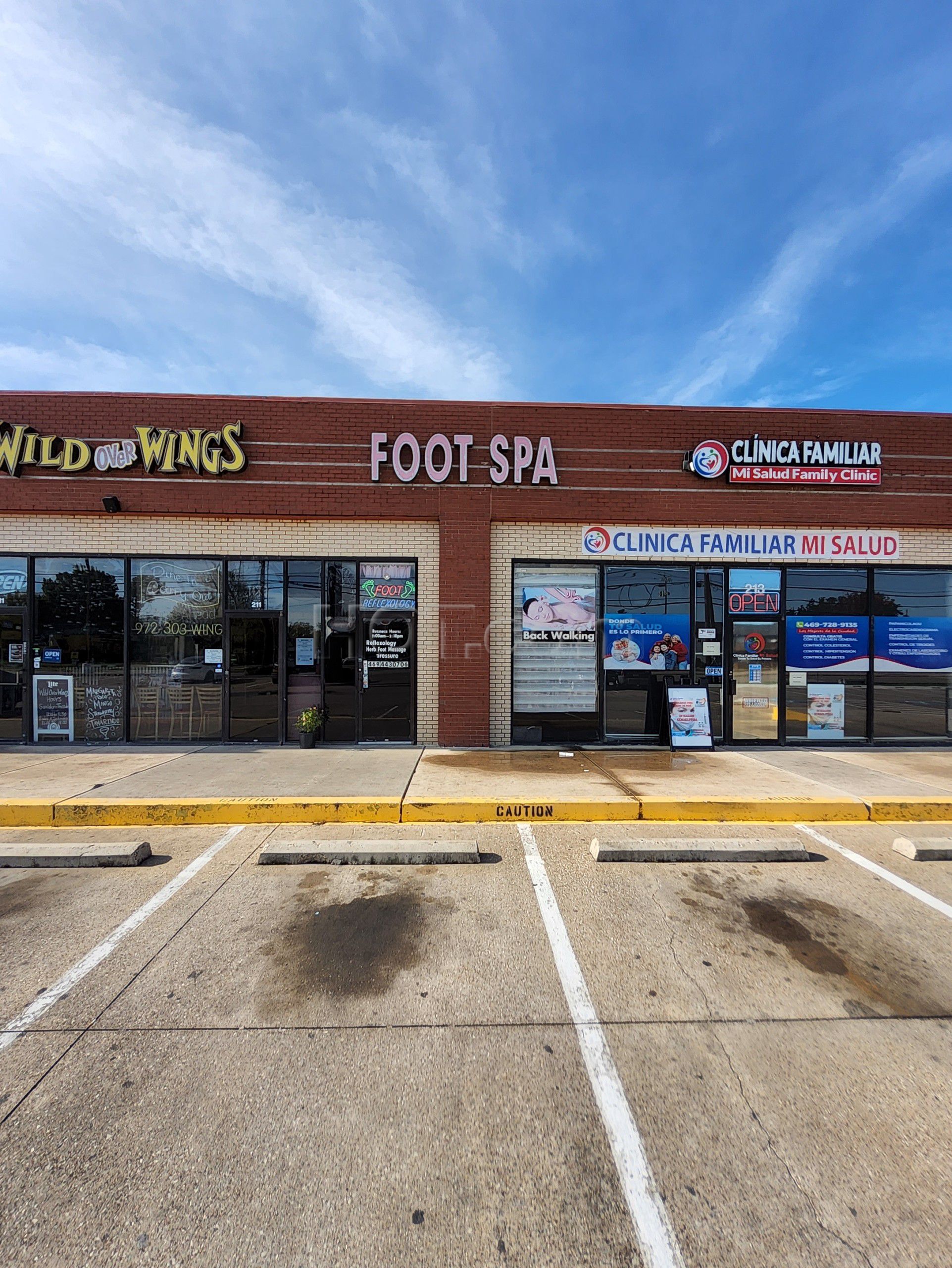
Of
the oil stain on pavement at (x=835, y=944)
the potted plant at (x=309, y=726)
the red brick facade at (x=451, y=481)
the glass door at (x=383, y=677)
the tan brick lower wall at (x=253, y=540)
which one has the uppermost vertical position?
the red brick facade at (x=451, y=481)

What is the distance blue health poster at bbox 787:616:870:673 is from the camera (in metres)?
9.73

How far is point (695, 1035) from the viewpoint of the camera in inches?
113

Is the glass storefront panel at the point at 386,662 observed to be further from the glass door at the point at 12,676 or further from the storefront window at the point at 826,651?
the storefront window at the point at 826,651

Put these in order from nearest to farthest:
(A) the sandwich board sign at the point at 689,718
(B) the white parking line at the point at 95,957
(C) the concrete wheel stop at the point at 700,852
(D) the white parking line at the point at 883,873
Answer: (B) the white parking line at the point at 95,957
(D) the white parking line at the point at 883,873
(C) the concrete wheel stop at the point at 700,852
(A) the sandwich board sign at the point at 689,718

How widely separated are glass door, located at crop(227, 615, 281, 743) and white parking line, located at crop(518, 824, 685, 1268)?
6.88 metres

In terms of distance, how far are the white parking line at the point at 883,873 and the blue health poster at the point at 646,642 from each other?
3.93m

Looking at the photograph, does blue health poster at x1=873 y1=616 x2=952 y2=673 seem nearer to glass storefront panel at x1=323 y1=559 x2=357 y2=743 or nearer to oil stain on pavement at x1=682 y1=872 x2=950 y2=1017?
oil stain on pavement at x1=682 y1=872 x2=950 y2=1017

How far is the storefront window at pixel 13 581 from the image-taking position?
944 cm

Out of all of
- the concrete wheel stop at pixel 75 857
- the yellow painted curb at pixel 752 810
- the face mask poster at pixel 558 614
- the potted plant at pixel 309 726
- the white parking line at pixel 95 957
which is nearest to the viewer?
the white parking line at pixel 95 957

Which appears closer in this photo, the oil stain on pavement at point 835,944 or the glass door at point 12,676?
the oil stain on pavement at point 835,944

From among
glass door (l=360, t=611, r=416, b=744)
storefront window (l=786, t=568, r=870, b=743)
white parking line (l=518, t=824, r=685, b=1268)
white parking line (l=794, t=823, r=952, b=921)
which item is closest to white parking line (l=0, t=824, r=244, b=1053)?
white parking line (l=518, t=824, r=685, b=1268)

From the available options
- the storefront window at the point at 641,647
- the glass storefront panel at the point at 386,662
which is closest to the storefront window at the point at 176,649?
the glass storefront panel at the point at 386,662

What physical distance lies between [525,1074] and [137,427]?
34.7ft

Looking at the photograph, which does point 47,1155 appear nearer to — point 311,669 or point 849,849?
point 849,849
